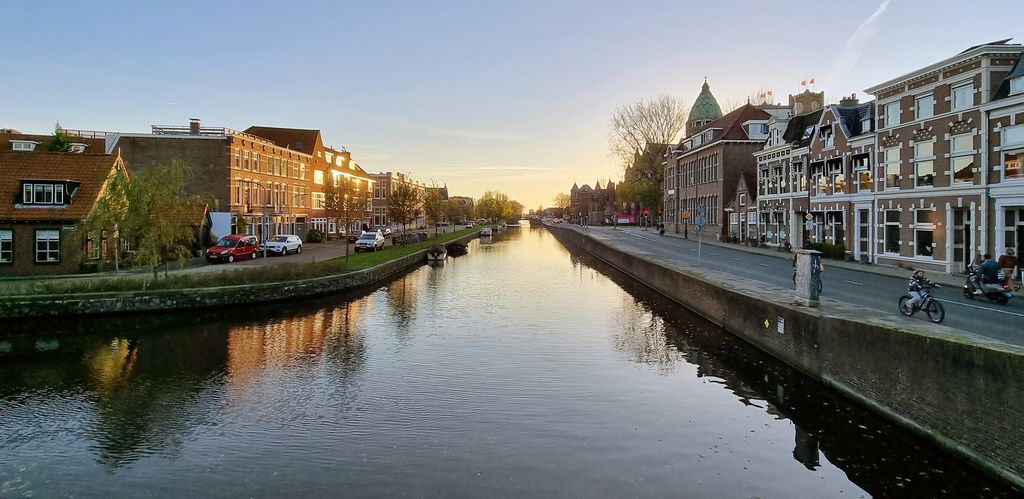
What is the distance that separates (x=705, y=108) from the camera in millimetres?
90938

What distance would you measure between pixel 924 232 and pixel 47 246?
46.0 m

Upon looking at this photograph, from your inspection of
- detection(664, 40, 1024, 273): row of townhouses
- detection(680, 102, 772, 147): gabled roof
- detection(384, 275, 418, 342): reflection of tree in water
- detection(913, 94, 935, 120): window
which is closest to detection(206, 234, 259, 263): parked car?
detection(384, 275, 418, 342): reflection of tree in water

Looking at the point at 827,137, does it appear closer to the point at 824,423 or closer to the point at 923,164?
the point at 923,164

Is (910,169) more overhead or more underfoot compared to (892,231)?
more overhead

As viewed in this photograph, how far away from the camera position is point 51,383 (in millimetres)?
14977

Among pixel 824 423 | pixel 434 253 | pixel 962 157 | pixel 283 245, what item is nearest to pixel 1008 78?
pixel 962 157

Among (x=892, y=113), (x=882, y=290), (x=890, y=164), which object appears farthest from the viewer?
(x=890, y=164)

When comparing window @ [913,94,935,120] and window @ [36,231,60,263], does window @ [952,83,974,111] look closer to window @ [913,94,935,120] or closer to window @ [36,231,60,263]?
window @ [913,94,935,120]

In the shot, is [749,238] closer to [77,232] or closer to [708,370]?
[708,370]

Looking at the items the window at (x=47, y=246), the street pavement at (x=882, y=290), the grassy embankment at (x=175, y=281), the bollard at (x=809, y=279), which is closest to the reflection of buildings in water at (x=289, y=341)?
the grassy embankment at (x=175, y=281)

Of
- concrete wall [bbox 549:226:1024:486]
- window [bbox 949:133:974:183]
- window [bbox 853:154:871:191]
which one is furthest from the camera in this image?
window [bbox 853:154:871:191]

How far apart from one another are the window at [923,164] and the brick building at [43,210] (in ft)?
135

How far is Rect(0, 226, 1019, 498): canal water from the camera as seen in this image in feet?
30.9

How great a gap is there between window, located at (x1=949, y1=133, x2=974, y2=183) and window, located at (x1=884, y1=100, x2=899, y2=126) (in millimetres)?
4606
